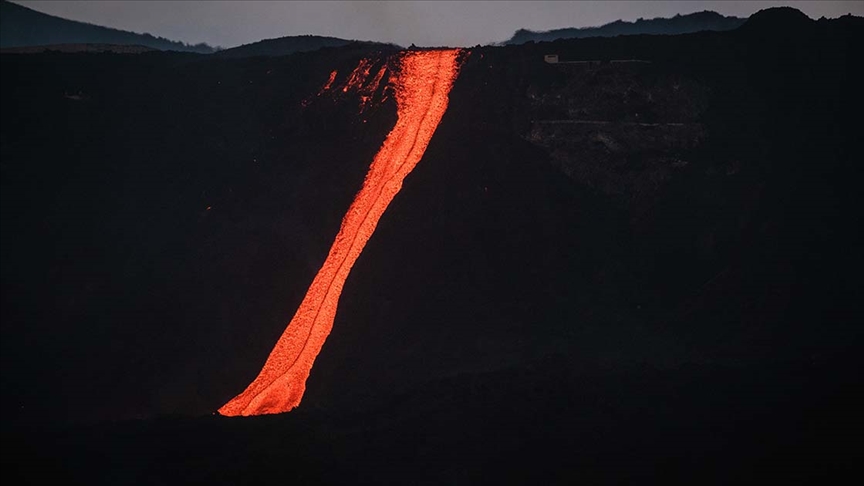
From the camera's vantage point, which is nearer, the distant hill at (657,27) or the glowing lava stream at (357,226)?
the glowing lava stream at (357,226)

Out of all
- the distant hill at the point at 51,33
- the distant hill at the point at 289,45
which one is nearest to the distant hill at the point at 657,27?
the distant hill at the point at 289,45

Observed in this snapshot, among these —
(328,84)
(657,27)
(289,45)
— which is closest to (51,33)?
(289,45)

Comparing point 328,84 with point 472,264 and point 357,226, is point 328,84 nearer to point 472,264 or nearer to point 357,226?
point 357,226

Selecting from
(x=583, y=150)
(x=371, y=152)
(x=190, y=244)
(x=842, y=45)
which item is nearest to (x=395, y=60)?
(x=371, y=152)

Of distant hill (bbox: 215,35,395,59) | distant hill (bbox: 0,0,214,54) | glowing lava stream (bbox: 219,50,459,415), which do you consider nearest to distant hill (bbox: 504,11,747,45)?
distant hill (bbox: 215,35,395,59)

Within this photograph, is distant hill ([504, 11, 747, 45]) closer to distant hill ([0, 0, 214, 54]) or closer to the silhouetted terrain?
the silhouetted terrain

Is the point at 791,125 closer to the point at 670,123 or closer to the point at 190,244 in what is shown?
the point at 670,123

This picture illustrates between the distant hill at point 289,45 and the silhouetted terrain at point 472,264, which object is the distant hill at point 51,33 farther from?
the silhouetted terrain at point 472,264
